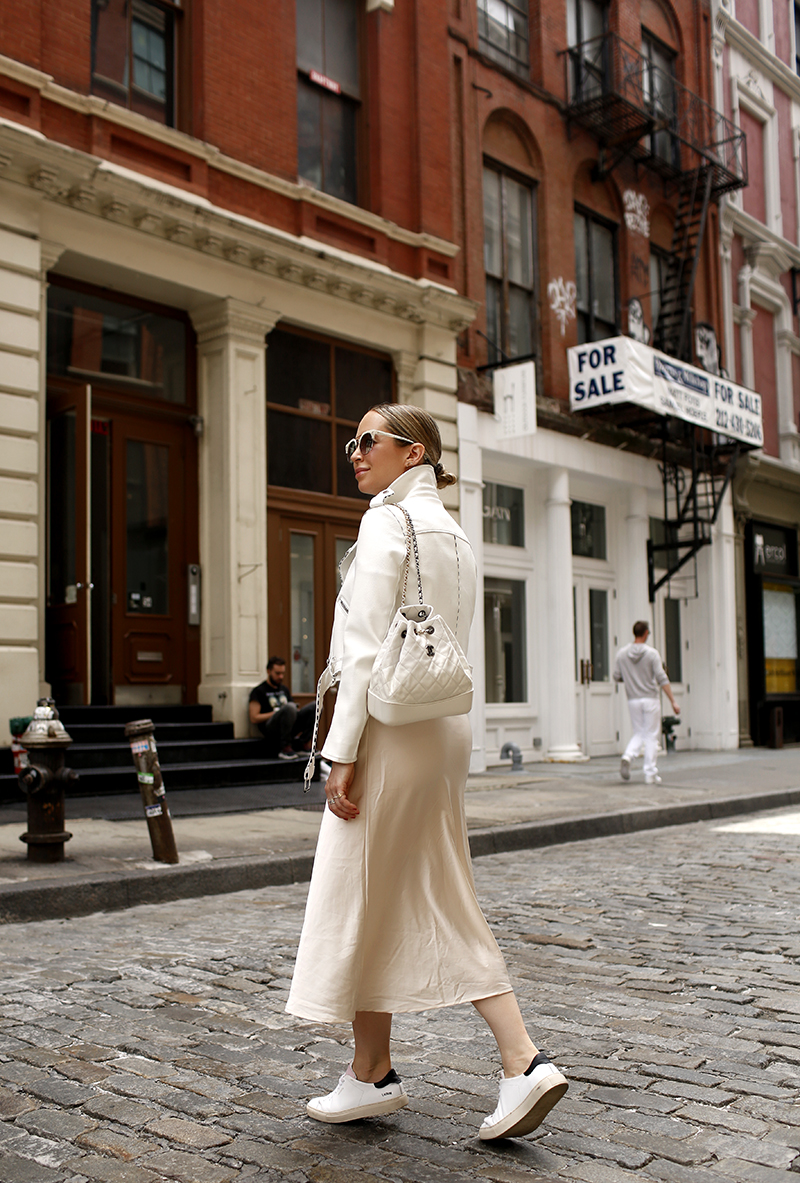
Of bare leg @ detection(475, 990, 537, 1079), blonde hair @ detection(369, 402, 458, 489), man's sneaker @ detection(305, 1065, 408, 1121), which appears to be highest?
blonde hair @ detection(369, 402, 458, 489)

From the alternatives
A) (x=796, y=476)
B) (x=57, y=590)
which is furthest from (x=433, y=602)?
(x=796, y=476)

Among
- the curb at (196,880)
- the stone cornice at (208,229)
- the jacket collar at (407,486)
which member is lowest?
the curb at (196,880)

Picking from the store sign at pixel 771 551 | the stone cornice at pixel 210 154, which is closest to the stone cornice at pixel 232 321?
the stone cornice at pixel 210 154

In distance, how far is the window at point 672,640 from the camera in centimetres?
2067

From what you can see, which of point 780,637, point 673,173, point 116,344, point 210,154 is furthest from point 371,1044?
point 780,637

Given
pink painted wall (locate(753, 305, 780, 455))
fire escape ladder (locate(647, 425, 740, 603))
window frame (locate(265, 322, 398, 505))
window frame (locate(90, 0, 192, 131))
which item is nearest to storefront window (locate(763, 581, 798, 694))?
fire escape ladder (locate(647, 425, 740, 603))

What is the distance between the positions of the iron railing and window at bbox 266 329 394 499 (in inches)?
263

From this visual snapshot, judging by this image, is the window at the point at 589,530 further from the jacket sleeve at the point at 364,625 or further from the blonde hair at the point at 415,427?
the jacket sleeve at the point at 364,625

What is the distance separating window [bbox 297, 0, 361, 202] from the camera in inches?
559

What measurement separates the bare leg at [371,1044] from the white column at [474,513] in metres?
12.2

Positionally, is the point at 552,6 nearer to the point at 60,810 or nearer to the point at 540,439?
the point at 540,439

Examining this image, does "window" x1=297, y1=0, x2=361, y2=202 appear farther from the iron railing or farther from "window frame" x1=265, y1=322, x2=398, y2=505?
the iron railing

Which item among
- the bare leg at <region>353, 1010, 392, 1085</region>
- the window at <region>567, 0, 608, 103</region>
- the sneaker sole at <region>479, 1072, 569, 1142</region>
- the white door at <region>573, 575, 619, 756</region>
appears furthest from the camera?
the window at <region>567, 0, 608, 103</region>

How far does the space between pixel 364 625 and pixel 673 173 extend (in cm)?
1962
